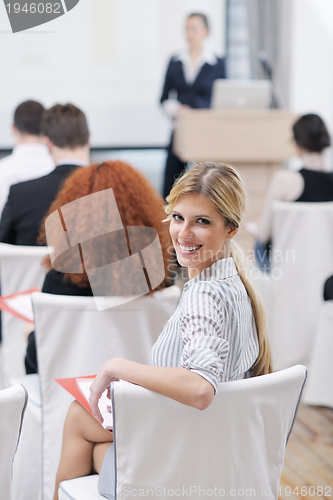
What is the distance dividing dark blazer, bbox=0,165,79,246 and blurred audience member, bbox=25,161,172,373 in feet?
2.20

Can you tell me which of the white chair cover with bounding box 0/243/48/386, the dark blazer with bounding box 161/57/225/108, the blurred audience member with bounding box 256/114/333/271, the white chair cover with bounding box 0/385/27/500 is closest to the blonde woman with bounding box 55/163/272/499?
the white chair cover with bounding box 0/385/27/500

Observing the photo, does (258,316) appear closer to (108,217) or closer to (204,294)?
(204,294)

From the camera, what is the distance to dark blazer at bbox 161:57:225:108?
4840 mm

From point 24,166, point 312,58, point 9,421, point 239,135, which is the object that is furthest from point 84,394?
point 312,58

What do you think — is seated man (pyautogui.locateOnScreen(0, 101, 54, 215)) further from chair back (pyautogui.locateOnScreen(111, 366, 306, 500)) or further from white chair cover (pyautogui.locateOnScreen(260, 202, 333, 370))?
chair back (pyautogui.locateOnScreen(111, 366, 306, 500))

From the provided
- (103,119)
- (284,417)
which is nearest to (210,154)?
(103,119)

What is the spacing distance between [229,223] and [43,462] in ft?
2.82

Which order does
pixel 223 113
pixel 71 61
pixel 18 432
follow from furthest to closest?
pixel 71 61, pixel 223 113, pixel 18 432

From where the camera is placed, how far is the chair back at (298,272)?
247 centimetres

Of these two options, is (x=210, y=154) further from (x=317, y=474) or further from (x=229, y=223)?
(x=229, y=223)

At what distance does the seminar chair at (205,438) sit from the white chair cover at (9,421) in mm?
145

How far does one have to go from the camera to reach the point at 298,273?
2.57 metres

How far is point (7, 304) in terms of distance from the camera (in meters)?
1.65

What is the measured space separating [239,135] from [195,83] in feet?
3.91
